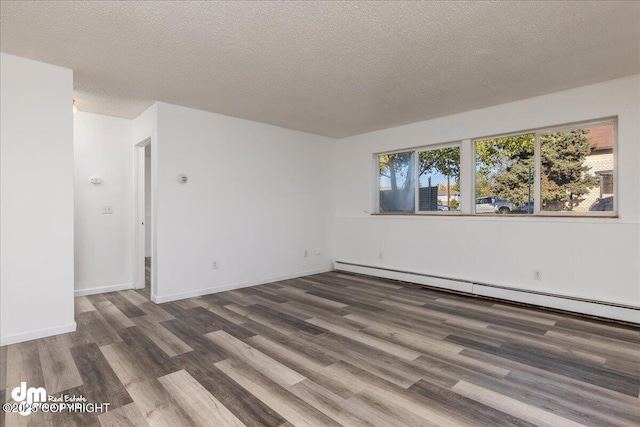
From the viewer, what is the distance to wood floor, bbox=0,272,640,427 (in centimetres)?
188

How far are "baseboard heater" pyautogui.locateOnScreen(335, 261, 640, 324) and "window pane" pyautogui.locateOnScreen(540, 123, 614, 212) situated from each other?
1.04 meters

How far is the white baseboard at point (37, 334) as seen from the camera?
2.81 metres

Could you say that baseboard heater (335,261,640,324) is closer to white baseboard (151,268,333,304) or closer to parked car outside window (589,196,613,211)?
parked car outside window (589,196,613,211)

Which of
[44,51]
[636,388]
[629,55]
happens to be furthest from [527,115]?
[44,51]

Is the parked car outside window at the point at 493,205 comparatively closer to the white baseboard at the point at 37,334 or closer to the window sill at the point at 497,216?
the window sill at the point at 497,216

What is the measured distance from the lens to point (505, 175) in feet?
14.4

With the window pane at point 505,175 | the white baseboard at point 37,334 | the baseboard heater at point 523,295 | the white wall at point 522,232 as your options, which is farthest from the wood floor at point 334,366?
the window pane at point 505,175

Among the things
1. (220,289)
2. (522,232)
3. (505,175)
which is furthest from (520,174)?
(220,289)

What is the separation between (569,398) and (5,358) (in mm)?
4008

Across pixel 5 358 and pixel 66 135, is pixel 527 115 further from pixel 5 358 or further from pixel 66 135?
pixel 5 358

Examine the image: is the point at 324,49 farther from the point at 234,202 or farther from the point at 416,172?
the point at 416,172

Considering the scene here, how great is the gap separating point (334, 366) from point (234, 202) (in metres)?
3.00

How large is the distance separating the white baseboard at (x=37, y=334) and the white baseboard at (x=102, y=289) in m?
1.50

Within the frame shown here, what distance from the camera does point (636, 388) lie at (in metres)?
2.14
